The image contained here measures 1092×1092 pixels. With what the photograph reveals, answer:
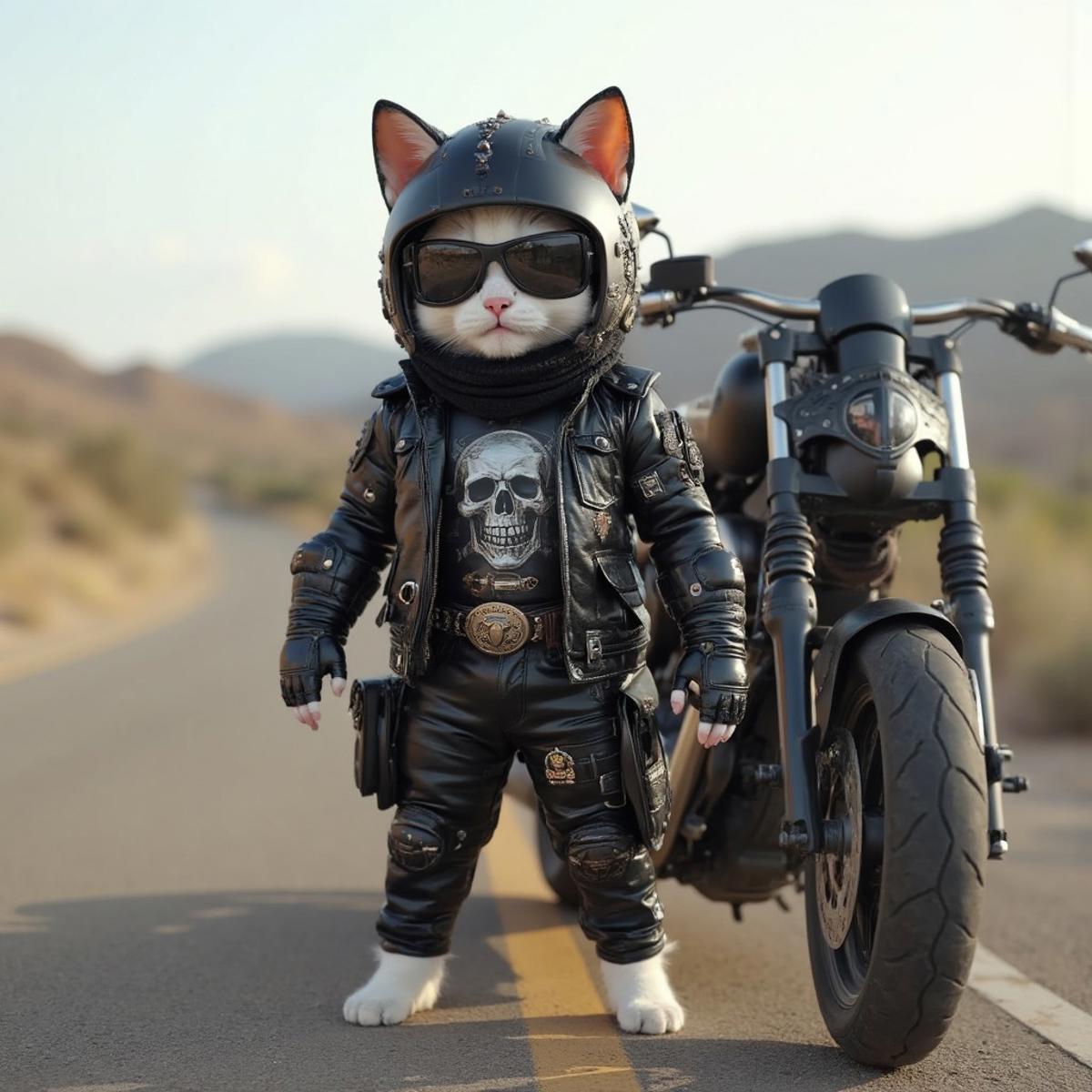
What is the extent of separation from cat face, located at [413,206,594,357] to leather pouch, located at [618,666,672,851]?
0.90 m

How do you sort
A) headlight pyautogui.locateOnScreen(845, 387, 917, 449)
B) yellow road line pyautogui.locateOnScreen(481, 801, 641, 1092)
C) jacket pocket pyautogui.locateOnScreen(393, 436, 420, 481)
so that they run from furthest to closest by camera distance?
jacket pocket pyautogui.locateOnScreen(393, 436, 420, 481) < headlight pyautogui.locateOnScreen(845, 387, 917, 449) < yellow road line pyautogui.locateOnScreen(481, 801, 641, 1092)

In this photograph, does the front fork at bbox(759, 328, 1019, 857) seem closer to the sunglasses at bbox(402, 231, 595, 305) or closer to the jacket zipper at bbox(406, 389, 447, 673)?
the sunglasses at bbox(402, 231, 595, 305)

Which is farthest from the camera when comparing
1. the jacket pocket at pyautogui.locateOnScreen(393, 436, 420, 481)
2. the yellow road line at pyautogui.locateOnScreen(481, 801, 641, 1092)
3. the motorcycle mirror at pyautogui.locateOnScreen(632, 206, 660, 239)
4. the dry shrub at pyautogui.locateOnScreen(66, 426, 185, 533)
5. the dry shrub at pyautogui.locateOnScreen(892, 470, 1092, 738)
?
the dry shrub at pyautogui.locateOnScreen(66, 426, 185, 533)

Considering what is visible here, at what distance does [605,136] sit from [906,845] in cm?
194

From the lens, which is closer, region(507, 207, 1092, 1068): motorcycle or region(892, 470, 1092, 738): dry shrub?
region(507, 207, 1092, 1068): motorcycle

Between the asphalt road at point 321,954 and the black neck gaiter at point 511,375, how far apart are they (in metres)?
1.54

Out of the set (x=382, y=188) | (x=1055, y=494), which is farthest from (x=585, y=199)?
(x=1055, y=494)

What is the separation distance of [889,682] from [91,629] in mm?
15035

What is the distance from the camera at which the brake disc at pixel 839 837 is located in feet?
11.0

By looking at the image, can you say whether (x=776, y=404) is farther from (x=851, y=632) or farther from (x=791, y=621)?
(x=851, y=632)

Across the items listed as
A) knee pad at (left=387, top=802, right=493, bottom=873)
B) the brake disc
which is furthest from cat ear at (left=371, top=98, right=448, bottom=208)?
the brake disc

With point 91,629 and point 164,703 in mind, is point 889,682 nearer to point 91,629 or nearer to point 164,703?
point 164,703

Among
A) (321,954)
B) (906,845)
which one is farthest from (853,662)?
(321,954)

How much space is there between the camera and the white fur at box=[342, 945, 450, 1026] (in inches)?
147
